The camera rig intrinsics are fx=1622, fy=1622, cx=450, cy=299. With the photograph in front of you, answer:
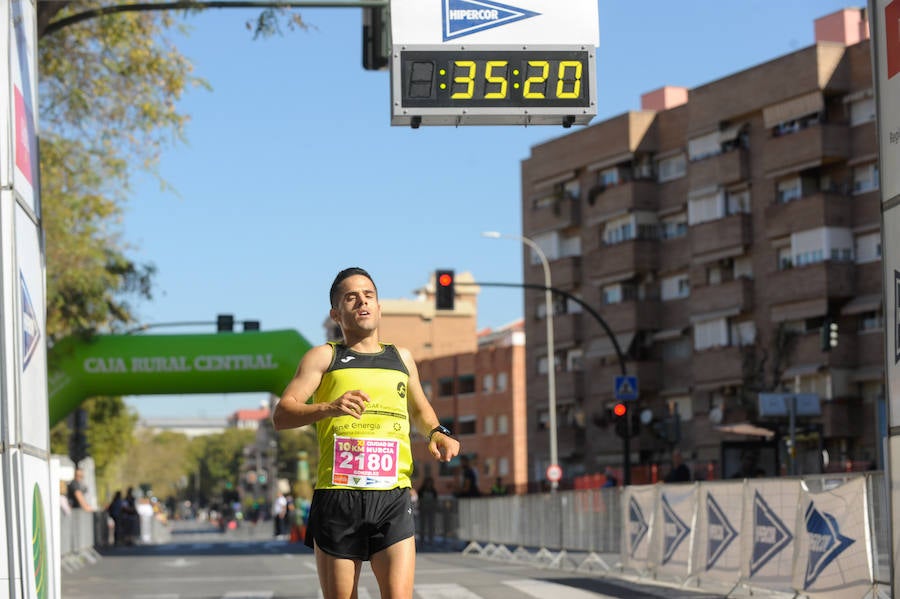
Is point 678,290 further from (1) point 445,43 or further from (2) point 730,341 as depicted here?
(1) point 445,43

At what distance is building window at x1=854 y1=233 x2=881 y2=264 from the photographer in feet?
190

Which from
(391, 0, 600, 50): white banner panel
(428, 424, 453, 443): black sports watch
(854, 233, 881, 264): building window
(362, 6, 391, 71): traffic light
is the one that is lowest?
(428, 424, 453, 443): black sports watch

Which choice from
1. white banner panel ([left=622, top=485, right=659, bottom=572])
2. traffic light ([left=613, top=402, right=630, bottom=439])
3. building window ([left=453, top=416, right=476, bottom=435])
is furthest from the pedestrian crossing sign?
building window ([left=453, top=416, right=476, bottom=435])

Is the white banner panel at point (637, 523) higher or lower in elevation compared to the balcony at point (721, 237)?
lower

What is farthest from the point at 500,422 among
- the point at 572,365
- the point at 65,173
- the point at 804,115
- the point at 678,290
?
the point at 65,173

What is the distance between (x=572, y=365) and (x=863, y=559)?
64621 millimetres

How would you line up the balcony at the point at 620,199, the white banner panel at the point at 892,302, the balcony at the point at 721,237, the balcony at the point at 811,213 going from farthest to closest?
the balcony at the point at 620,199, the balcony at the point at 721,237, the balcony at the point at 811,213, the white banner panel at the point at 892,302

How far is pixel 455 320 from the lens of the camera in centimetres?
12550

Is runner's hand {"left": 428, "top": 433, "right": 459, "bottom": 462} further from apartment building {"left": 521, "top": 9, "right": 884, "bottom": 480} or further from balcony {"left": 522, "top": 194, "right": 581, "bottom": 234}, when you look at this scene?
balcony {"left": 522, "top": 194, "right": 581, "bottom": 234}

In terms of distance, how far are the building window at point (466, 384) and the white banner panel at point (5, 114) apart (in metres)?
95.3

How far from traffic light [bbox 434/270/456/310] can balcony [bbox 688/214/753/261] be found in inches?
1151

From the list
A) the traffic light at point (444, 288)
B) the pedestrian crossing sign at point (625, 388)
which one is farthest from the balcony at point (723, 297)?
the pedestrian crossing sign at point (625, 388)

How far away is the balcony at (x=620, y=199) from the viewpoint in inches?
2776

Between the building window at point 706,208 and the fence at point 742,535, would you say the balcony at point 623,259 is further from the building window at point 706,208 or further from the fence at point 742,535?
the fence at point 742,535
